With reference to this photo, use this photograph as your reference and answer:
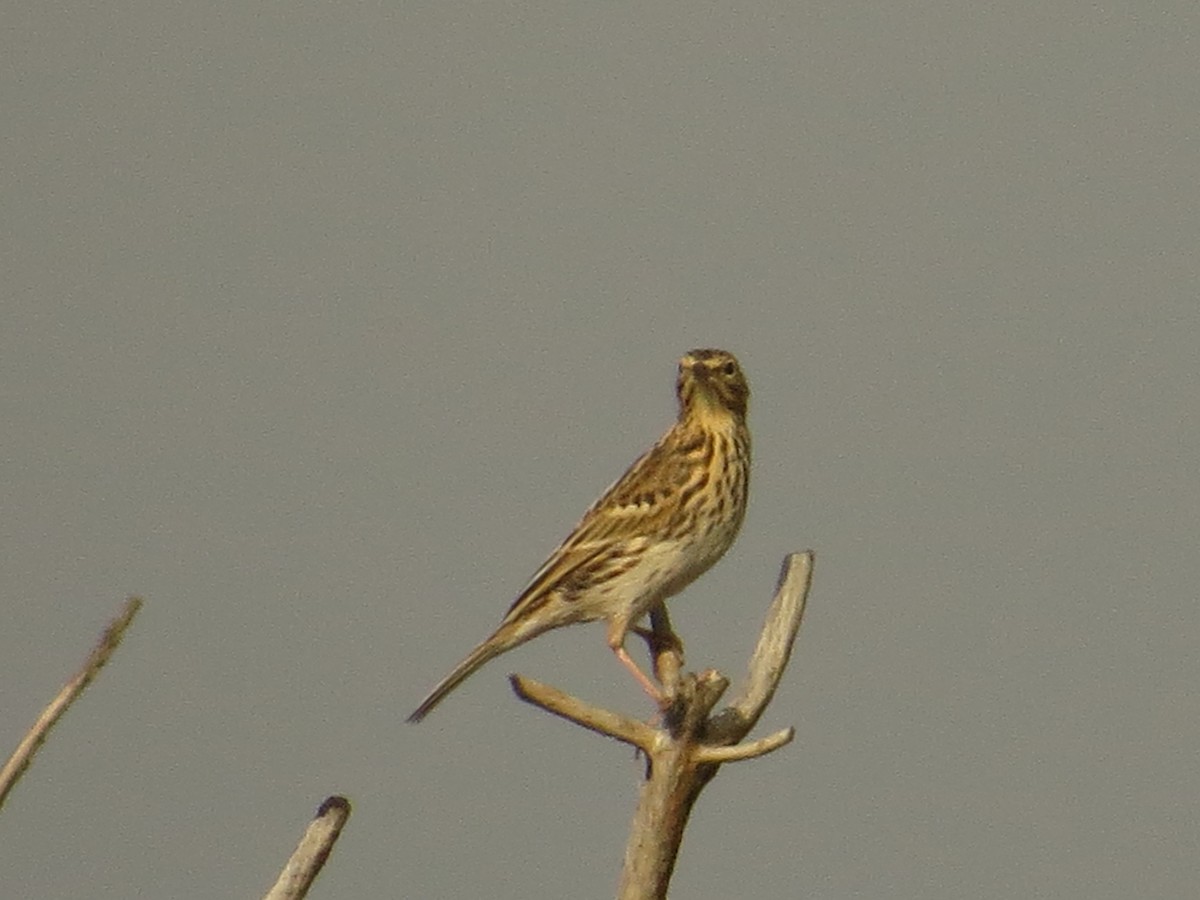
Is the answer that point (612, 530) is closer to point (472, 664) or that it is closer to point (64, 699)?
point (472, 664)

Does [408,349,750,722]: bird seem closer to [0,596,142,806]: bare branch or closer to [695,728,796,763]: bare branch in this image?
[695,728,796,763]: bare branch

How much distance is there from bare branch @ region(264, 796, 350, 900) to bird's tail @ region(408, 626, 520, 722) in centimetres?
226

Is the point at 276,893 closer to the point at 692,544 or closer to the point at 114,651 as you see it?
the point at 114,651

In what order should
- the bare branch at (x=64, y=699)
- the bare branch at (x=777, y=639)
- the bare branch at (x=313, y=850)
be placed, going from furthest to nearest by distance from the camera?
the bare branch at (x=777, y=639) → the bare branch at (x=313, y=850) → the bare branch at (x=64, y=699)

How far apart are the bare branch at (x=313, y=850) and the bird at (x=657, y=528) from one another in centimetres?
235

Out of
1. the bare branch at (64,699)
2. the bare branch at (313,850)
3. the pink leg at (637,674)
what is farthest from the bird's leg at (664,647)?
the bare branch at (64,699)

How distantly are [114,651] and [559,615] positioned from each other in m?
3.50

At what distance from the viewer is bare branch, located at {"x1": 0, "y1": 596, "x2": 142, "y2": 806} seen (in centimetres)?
445

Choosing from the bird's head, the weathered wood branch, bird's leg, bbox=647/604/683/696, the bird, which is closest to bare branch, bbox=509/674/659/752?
the weathered wood branch

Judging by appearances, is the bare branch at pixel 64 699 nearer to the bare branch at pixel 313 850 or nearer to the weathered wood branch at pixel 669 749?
the bare branch at pixel 313 850

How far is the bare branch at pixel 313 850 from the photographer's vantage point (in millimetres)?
5031

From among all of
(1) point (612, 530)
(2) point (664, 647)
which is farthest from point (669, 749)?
(1) point (612, 530)

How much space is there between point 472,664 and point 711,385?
1385 mm

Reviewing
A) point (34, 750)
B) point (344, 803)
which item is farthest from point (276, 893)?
point (34, 750)
